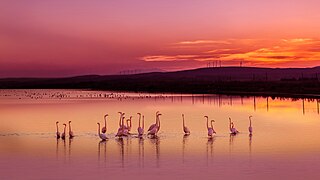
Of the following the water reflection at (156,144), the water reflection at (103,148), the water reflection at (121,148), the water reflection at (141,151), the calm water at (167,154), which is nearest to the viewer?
the calm water at (167,154)

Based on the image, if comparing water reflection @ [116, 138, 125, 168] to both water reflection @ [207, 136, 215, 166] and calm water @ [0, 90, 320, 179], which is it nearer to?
calm water @ [0, 90, 320, 179]

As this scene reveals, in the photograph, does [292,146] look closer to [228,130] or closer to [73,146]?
[228,130]

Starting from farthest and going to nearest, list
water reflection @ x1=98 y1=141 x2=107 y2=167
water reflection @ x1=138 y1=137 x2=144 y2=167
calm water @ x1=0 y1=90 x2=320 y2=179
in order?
water reflection @ x1=98 y1=141 x2=107 y2=167
water reflection @ x1=138 y1=137 x2=144 y2=167
calm water @ x1=0 y1=90 x2=320 y2=179

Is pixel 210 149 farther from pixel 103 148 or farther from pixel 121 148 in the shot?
pixel 103 148

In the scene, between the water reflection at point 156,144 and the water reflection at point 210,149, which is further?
the water reflection at point 156,144

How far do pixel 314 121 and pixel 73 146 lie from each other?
12547 millimetres

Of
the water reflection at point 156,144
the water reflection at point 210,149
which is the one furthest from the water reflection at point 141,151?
the water reflection at point 210,149

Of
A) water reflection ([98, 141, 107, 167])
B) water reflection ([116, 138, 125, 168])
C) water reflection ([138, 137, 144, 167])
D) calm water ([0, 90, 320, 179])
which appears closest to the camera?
calm water ([0, 90, 320, 179])

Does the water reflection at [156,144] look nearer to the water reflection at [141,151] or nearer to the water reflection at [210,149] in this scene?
the water reflection at [141,151]

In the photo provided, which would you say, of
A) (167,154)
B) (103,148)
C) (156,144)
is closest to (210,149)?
(167,154)

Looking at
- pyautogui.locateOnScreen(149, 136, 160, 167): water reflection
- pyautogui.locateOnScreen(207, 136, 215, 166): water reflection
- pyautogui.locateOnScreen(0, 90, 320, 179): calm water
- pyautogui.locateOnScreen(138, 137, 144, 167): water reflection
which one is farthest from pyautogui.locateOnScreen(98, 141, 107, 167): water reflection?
pyautogui.locateOnScreen(207, 136, 215, 166): water reflection

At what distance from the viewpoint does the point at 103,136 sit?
18.9 metres

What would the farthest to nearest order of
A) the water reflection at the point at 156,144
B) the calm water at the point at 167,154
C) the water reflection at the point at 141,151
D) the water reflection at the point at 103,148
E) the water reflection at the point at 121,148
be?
the water reflection at the point at 156,144 < the water reflection at the point at 103,148 < the water reflection at the point at 121,148 < the water reflection at the point at 141,151 < the calm water at the point at 167,154

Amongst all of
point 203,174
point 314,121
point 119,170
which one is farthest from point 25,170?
point 314,121
